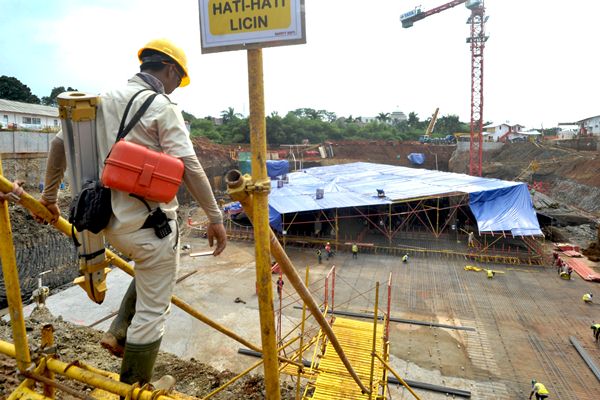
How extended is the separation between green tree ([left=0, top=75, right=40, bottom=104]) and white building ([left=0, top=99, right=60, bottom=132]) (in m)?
7.92

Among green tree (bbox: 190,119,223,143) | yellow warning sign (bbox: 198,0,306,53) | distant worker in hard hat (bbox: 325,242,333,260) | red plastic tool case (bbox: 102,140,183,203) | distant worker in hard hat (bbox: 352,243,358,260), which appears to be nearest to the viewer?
yellow warning sign (bbox: 198,0,306,53)

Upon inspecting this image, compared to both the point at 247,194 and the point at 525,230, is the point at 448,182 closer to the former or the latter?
the point at 525,230

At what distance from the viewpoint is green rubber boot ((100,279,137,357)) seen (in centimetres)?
215

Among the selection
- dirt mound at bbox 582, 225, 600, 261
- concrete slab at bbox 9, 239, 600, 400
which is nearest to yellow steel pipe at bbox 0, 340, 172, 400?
concrete slab at bbox 9, 239, 600, 400

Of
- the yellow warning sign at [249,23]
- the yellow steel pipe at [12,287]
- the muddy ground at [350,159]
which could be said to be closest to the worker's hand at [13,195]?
the yellow steel pipe at [12,287]

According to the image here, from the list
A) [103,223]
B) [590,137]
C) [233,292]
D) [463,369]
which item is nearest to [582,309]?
[463,369]

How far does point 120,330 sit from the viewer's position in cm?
219

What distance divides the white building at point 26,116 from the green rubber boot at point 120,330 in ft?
98.2

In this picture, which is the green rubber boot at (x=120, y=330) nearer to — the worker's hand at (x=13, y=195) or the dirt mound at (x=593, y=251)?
the worker's hand at (x=13, y=195)

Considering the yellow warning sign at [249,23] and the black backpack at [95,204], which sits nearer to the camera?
the yellow warning sign at [249,23]

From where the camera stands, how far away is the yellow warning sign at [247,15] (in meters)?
1.53

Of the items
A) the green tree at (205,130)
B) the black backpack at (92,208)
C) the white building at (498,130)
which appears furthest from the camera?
the white building at (498,130)

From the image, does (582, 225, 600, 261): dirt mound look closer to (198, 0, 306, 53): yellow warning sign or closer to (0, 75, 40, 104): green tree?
(198, 0, 306, 53): yellow warning sign

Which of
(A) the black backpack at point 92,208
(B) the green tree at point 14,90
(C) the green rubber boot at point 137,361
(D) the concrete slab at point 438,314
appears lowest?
(D) the concrete slab at point 438,314
